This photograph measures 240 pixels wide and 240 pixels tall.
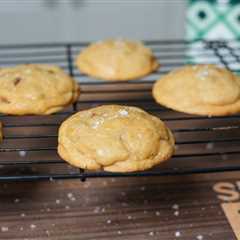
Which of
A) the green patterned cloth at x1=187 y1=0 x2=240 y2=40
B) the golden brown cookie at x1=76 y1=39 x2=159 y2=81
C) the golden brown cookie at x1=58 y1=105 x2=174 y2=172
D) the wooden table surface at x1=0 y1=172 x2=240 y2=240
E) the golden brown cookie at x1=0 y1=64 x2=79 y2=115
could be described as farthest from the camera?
the green patterned cloth at x1=187 y1=0 x2=240 y2=40

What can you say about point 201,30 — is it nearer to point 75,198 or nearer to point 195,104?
point 195,104

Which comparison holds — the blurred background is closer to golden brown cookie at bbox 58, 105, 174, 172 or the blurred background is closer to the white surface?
the white surface

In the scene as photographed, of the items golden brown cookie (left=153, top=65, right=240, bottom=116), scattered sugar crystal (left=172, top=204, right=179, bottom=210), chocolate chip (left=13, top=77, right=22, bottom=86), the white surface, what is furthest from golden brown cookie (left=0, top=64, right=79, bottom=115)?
the white surface

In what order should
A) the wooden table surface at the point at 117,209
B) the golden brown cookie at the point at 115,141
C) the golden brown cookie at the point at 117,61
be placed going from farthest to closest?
the golden brown cookie at the point at 117,61, the wooden table surface at the point at 117,209, the golden brown cookie at the point at 115,141

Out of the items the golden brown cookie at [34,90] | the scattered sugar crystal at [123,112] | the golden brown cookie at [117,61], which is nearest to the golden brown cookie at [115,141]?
the scattered sugar crystal at [123,112]

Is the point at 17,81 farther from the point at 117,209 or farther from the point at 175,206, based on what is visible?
the point at 175,206

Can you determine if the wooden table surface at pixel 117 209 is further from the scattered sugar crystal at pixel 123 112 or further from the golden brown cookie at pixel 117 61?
the golden brown cookie at pixel 117 61
